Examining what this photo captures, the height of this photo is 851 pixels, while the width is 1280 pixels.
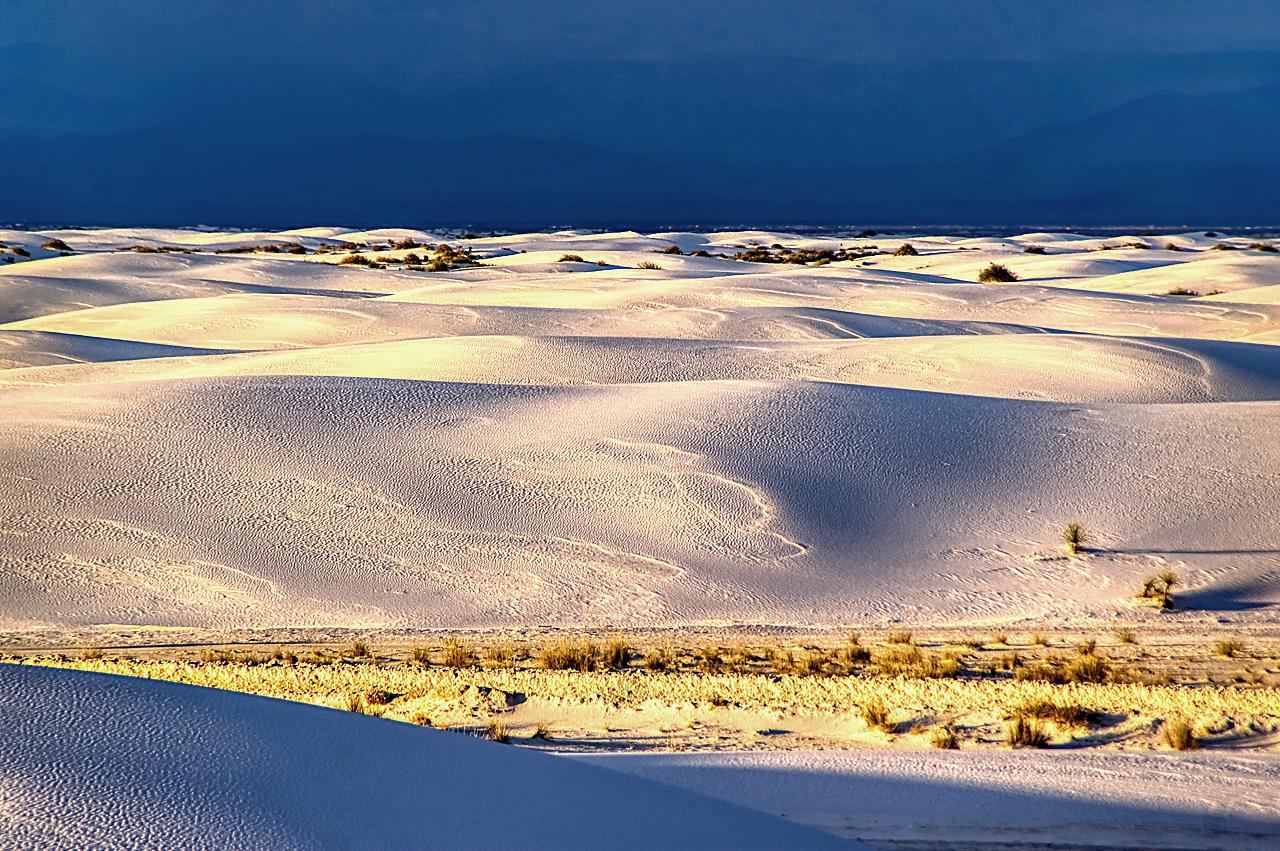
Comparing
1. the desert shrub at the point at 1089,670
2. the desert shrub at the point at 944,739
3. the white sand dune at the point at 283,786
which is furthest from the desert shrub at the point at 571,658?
the desert shrub at the point at 1089,670

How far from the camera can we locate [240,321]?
60.7 ft

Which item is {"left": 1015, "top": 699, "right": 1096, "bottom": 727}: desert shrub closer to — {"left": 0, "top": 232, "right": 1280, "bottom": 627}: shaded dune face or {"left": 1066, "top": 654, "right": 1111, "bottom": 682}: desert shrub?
{"left": 1066, "top": 654, "right": 1111, "bottom": 682}: desert shrub

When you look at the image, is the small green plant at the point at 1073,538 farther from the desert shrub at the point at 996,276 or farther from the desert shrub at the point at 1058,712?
the desert shrub at the point at 996,276

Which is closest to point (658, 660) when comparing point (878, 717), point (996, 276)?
point (878, 717)

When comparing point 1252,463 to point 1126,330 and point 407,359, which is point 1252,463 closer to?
point 407,359

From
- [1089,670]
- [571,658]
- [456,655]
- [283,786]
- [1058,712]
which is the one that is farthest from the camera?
[456,655]

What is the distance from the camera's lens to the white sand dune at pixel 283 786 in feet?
8.86

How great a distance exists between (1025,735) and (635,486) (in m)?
4.16

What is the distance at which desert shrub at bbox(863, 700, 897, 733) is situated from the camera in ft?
17.5

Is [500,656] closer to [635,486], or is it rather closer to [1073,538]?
[635,486]

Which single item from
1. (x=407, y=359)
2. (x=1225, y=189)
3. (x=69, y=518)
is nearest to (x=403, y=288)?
(x=407, y=359)

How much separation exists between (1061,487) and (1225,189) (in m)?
153

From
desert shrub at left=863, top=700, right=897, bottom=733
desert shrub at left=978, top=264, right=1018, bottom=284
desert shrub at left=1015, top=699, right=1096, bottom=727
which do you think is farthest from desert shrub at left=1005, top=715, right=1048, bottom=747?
desert shrub at left=978, top=264, right=1018, bottom=284

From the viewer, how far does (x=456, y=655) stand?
6.30 meters
